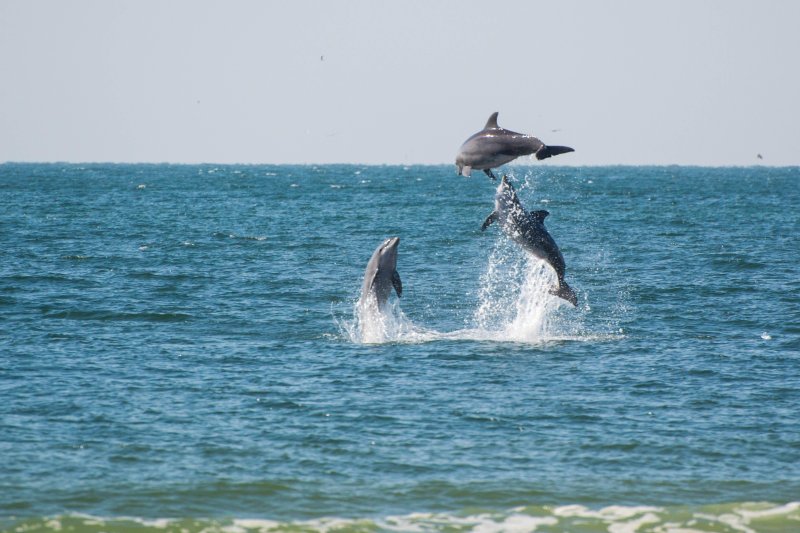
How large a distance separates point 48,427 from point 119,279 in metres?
22.7

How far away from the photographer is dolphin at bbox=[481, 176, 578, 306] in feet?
83.0

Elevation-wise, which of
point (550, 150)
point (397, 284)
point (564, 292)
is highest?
point (550, 150)

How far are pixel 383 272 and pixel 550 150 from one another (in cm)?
729

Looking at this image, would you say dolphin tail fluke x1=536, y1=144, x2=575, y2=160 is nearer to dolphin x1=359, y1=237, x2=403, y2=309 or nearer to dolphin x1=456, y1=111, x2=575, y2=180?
dolphin x1=456, y1=111, x2=575, y2=180

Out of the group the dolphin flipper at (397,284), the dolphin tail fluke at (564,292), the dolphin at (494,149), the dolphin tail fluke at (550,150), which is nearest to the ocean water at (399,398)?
the dolphin tail fluke at (564,292)

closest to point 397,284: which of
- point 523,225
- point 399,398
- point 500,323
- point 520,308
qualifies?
point 523,225

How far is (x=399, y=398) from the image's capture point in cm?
2264

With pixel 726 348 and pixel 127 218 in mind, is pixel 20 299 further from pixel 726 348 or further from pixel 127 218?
pixel 127 218

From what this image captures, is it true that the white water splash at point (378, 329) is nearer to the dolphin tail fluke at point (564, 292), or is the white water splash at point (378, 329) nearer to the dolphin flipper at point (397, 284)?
the dolphin flipper at point (397, 284)

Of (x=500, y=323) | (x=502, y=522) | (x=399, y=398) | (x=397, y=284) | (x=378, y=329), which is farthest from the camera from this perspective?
(x=500, y=323)

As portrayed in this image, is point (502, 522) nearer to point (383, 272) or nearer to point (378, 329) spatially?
point (383, 272)

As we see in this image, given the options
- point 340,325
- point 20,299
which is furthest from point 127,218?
point 340,325

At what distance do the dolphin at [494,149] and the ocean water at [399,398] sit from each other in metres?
4.66

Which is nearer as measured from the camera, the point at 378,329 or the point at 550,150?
the point at 550,150
